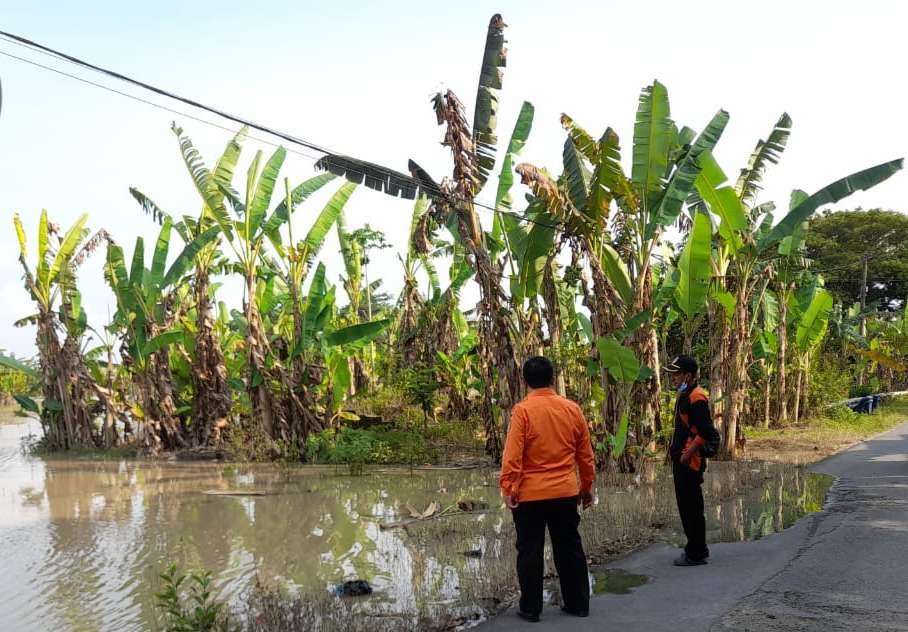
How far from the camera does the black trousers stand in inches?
213

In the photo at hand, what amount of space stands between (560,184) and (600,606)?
949 centimetres

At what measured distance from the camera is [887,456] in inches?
580

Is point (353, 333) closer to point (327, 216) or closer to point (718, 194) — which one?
point (327, 216)

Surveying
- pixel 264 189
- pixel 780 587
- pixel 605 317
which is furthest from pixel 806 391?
pixel 780 587

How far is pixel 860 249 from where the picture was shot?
42.6 m

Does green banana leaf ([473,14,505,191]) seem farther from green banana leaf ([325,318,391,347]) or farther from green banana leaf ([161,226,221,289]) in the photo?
green banana leaf ([161,226,221,289])

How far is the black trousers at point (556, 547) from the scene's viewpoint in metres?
5.41

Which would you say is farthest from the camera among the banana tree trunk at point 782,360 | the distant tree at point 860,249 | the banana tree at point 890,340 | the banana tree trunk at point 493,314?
the distant tree at point 860,249

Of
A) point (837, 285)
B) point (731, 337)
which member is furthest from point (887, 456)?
point (837, 285)

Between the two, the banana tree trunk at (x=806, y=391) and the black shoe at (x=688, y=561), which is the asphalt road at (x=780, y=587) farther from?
the banana tree trunk at (x=806, y=391)

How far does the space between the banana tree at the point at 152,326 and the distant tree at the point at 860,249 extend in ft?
107

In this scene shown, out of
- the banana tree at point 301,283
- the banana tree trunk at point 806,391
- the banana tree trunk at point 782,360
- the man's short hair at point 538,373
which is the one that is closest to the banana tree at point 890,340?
the banana tree trunk at point 806,391

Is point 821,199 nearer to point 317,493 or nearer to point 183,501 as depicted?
point 317,493

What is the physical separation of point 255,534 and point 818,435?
45.4ft
